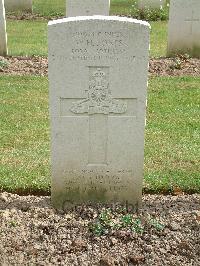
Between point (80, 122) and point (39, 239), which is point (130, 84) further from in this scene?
point (39, 239)

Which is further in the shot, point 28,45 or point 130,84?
point 28,45

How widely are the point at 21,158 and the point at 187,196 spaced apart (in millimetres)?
1928

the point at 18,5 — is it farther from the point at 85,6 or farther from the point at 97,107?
the point at 97,107

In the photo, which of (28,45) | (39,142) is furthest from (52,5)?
(39,142)

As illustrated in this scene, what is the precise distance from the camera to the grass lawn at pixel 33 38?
35.7 feet

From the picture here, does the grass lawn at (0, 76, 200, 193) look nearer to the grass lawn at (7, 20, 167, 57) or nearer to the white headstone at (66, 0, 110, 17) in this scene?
the grass lawn at (7, 20, 167, 57)

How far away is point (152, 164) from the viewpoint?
18.1 ft

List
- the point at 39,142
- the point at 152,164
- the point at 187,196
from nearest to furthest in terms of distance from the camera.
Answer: the point at 187,196 → the point at 152,164 → the point at 39,142

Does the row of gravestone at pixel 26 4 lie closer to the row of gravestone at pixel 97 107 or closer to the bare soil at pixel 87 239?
the row of gravestone at pixel 97 107

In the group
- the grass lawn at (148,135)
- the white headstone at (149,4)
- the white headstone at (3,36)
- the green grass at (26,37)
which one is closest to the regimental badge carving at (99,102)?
the grass lawn at (148,135)

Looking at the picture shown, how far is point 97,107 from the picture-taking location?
4.22 metres

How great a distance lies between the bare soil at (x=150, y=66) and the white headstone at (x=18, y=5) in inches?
244

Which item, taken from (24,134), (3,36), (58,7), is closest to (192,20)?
(3,36)

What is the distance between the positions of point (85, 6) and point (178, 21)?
203 centimetres
